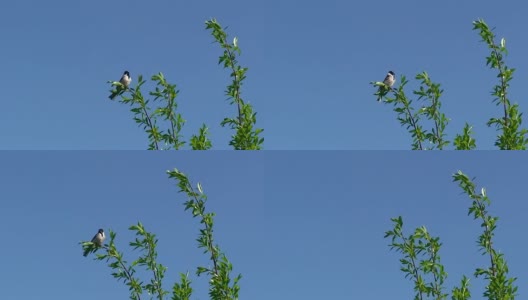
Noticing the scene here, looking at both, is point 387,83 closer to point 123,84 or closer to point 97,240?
point 123,84

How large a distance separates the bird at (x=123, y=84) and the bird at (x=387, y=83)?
247cm

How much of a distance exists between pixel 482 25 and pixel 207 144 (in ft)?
9.93

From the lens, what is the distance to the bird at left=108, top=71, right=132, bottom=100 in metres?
8.25

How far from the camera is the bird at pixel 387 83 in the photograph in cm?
850

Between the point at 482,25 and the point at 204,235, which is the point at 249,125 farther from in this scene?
the point at 482,25

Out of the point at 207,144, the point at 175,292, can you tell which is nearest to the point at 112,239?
the point at 175,292

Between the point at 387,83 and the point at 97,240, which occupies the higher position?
the point at 387,83

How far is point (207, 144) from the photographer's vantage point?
27.7 ft

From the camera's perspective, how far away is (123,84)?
27.4 feet

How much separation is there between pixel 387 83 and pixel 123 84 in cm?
259

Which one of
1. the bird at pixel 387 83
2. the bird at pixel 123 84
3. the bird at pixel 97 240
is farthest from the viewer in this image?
the bird at pixel 387 83

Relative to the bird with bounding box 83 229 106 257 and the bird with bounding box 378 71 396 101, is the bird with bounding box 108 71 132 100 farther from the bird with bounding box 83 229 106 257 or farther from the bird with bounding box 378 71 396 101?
the bird with bounding box 378 71 396 101

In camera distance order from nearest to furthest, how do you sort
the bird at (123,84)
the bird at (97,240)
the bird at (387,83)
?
1. the bird at (97,240)
2. the bird at (123,84)
3. the bird at (387,83)

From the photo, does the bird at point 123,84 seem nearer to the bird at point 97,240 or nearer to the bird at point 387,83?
the bird at point 97,240
